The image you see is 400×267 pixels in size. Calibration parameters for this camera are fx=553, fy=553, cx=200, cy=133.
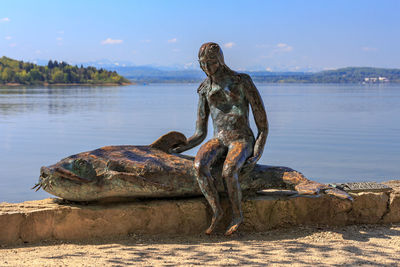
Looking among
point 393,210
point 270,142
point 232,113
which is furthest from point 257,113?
point 270,142

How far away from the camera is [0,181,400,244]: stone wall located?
21.3ft

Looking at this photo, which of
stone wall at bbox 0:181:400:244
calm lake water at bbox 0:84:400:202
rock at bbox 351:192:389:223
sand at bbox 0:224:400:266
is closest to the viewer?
sand at bbox 0:224:400:266

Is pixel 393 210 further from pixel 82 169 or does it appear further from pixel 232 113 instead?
pixel 82 169

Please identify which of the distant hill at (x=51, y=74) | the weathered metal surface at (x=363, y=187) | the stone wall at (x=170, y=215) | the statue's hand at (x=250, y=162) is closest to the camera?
the stone wall at (x=170, y=215)

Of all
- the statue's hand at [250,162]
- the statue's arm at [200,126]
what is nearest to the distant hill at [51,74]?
the statue's arm at [200,126]

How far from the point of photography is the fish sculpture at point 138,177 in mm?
6605

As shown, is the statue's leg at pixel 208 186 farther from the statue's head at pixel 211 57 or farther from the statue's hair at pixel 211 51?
the statue's hair at pixel 211 51

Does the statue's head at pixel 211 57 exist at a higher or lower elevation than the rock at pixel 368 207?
higher

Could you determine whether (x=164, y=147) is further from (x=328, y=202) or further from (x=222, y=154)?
(x=328, y=202)

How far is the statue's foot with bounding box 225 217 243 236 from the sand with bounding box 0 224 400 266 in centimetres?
9

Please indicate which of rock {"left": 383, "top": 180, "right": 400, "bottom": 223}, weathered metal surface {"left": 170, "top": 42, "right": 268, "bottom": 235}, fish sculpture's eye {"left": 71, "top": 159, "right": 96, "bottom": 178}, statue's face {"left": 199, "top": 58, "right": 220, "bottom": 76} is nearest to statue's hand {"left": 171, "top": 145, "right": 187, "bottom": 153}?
weathered metal surface {"left": 170, "top": 42, "right": 268, "bottom": 235}

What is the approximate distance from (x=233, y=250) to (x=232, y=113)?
180 centimetres

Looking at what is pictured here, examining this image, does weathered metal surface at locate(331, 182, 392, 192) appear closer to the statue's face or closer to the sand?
the sand

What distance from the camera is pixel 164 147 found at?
24.0 ft
